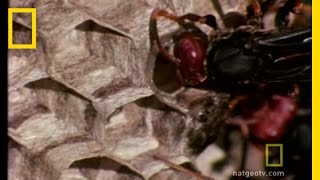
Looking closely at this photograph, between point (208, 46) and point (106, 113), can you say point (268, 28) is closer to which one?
point (208, 46)

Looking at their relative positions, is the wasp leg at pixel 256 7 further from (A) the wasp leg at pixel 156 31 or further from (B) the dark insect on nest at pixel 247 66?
(A) the wasp leg at pixel 156 31

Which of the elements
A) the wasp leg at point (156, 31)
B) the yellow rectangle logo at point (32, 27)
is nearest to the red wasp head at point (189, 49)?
the wasp leg at point (156, 31)

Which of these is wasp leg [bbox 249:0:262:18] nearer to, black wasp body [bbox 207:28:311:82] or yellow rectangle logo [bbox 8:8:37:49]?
black wasp body [bbox 207:28:311:82]

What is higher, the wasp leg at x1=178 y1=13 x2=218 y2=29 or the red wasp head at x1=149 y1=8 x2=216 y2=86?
the wasp leg at x1=178 y1=13 x2=218 y2=29

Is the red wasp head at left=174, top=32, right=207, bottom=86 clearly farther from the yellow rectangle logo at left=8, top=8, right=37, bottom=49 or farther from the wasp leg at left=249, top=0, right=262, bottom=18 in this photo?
the yellow rectangle logo at left=8, top=8, right=37, bottom=49

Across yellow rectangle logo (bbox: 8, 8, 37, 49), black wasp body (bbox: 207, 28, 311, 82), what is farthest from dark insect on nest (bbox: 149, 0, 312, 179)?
yellow rectangle logo (bbox: 8, 8, 37, 49)

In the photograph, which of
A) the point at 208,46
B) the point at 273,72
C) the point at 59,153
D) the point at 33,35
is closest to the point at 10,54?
the point at 33,35

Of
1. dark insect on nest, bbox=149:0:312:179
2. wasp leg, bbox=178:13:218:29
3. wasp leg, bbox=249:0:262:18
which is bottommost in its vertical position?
dark insect on nest, bbox=149:0:312:179

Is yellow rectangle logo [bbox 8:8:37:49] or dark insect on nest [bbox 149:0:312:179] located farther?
dark insect on nest [bbox 149:0:312:179]
